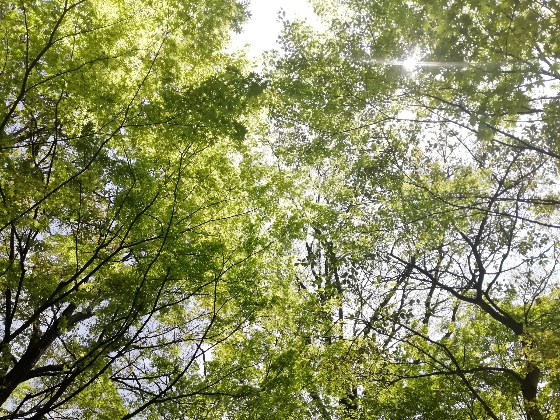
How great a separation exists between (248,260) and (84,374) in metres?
2.85

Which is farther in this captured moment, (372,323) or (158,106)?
(372,323)

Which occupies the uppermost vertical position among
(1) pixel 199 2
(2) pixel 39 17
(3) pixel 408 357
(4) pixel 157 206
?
(1) pixel 199 2

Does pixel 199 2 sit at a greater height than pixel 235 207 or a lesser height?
greater

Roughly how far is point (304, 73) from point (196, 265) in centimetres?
418

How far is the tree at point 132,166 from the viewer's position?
4582 millimetres

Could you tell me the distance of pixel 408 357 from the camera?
34.8 ft

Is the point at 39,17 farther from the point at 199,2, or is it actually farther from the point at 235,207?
the point at 235,207

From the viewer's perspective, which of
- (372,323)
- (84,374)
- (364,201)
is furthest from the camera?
(364,201)

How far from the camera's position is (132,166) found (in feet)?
19.2

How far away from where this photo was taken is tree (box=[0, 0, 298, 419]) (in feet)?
15.0

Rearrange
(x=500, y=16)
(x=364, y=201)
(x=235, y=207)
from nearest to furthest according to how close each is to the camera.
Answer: (x=500, y=16) → (x=235, y=207) → (x=364, y=201)

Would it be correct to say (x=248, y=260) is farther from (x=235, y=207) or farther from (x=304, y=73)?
(x=304, y=73)

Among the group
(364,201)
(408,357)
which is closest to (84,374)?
(364,201)

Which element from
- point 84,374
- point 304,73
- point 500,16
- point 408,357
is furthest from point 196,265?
point 408,357
